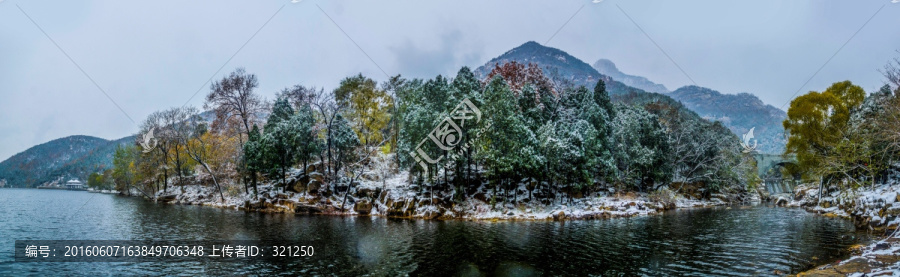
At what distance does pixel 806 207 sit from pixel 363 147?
171 ft

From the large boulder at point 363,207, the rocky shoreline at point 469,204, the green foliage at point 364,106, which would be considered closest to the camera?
the rocky shoreline at point 469,204

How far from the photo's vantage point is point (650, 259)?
57.6 ft

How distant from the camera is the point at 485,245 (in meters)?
21.4

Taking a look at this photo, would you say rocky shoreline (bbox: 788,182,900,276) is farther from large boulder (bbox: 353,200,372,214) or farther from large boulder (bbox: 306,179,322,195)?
large boulder (bbox: 306,179,322,195)

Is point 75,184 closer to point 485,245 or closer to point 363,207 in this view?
point 363,207

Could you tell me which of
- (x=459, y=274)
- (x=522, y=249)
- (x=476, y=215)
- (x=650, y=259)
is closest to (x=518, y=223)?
(x=476, y=215)

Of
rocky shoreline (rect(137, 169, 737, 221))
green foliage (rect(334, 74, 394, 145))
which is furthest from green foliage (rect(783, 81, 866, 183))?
green foliage (rect(334, 74, 394, 145))

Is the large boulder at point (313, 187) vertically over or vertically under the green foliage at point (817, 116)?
under

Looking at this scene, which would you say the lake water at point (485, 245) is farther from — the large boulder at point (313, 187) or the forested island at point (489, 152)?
the large boulder at point (313, 187)

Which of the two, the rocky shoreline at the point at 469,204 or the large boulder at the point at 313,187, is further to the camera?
the large boulder at the point at 313,187

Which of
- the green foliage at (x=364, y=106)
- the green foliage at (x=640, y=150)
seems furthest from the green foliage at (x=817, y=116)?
the green foliage at (x=364, y=106)

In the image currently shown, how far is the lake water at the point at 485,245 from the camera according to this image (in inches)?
598

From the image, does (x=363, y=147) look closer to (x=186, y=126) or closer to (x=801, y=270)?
(x=186, y=126)

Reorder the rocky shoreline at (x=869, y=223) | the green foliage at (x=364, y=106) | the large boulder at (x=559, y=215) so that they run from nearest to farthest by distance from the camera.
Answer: the rocky shoreline at (x=869, y=223) < the large boulder at (x=559, y=215) < the green foliage at (x=364, y=106)
